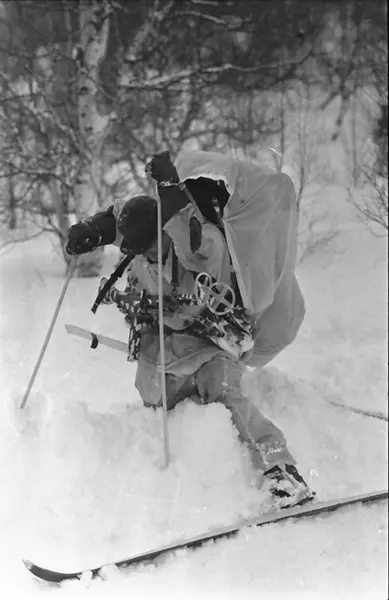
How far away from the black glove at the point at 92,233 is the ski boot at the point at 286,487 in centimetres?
132

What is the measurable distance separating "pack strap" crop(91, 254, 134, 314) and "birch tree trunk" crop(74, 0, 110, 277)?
12.2 feet

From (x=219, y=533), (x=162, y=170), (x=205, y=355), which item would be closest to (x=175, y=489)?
(x=219, y=533)

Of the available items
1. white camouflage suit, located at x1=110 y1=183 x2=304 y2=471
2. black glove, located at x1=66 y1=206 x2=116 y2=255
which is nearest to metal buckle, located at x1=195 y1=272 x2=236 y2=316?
white camouflage suit, located at x1=110 y1=183 x2=304 y2=471

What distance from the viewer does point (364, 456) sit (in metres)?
3.30

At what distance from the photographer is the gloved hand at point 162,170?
2.65m

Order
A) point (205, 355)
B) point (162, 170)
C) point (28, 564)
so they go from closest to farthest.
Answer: point (28, 564)
point (162, 170)
point (205, 355)

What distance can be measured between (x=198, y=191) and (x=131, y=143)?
7.32 metres

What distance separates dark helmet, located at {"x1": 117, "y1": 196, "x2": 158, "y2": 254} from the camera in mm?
2807

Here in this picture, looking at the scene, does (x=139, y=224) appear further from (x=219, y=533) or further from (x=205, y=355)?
(x=219, y=533)

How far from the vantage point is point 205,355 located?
9.61 ft

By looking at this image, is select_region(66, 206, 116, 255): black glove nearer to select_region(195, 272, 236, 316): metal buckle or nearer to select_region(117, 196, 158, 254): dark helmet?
select_region(117, 196, 158, 254): dark helmet

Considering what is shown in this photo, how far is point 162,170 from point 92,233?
52 cm

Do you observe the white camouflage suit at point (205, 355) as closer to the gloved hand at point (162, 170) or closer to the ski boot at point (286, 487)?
the ski boot at point (286, 487)

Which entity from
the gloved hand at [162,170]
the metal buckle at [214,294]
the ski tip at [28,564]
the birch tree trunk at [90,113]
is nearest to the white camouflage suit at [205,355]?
the metal buckle at [214,294]
